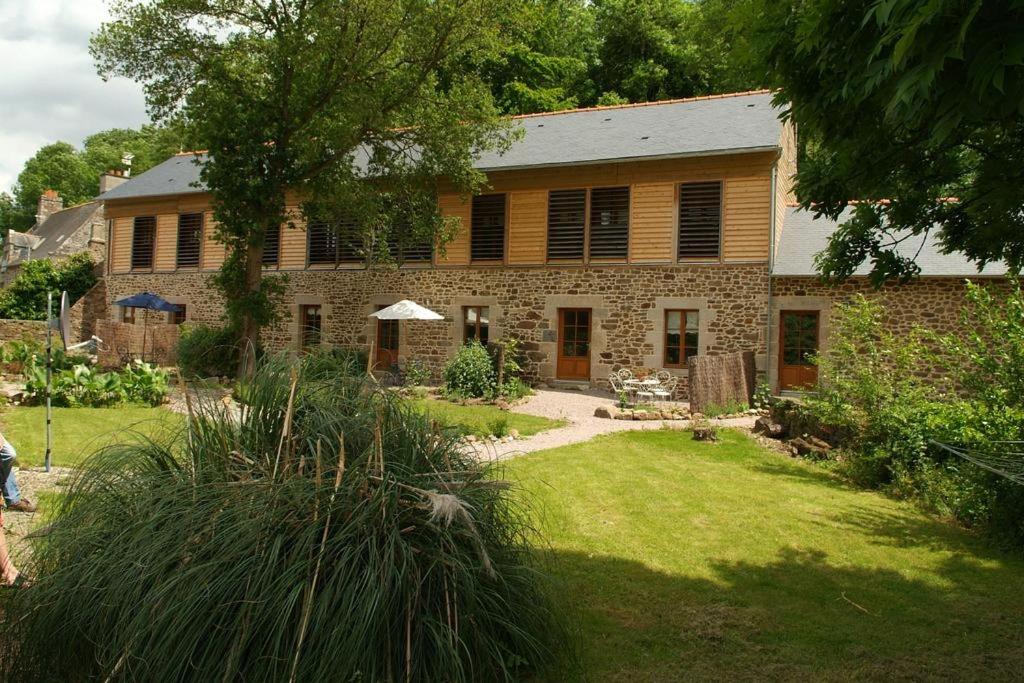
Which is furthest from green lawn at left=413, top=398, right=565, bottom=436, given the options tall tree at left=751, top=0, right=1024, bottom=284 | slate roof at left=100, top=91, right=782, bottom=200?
slate roof at left=100, top=91, right=782, bottom=200

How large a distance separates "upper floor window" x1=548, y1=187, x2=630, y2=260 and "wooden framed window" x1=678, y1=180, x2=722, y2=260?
4.25ft

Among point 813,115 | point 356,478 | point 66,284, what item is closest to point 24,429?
point 356,478

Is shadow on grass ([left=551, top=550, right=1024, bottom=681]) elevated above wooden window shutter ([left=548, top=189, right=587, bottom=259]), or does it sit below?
below

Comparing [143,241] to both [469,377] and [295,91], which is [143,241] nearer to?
[295,91]

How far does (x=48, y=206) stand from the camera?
41375mm

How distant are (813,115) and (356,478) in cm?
300

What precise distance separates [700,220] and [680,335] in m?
2.65

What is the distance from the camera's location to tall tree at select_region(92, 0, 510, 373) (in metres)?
14.9

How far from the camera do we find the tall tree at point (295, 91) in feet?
48.9

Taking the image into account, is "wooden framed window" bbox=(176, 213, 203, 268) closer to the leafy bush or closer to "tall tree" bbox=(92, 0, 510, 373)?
the leafy bush

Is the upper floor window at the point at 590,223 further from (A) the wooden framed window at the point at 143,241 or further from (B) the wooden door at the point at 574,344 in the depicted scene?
(A) the wooden framed window at the point at 143,241

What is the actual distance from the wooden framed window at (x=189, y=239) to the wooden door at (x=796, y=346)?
678 inches

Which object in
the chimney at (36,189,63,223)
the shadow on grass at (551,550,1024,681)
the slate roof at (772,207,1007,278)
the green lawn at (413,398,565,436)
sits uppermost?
the chimney at (36,189,63,223)

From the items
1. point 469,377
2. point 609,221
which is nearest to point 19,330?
point 469,377
